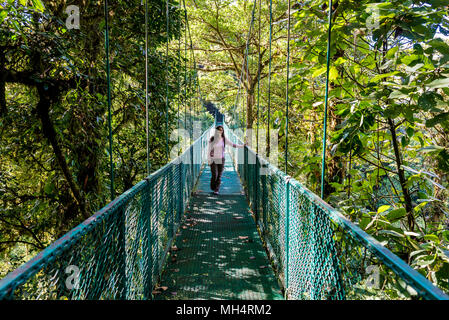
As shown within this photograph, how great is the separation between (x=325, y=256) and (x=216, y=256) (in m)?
1.92

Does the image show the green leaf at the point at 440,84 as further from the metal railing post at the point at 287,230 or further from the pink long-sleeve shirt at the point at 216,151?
the pink long-sleeve shirt at the point at 216,151

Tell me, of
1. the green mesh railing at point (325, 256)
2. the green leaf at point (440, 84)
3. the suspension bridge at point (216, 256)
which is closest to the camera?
the green mesh railing at point (325, 256)

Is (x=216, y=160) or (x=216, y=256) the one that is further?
(x=216, y=160)

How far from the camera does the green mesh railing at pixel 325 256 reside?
933 mm

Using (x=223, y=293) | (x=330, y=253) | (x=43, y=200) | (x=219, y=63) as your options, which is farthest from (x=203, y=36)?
(x=330, y=253)

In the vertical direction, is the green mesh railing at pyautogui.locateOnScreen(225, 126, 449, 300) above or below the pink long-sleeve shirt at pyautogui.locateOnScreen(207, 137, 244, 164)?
below

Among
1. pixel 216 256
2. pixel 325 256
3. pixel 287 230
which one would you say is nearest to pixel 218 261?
pixel 216 256

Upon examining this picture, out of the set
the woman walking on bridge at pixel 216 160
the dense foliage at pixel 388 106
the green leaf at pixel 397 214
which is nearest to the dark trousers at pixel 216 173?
the woman walking on bridge at pixel 216 160

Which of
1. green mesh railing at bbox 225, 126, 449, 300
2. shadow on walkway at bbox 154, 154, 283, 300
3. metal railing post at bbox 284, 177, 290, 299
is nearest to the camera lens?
green mesh railing at bbox 225, 126, 449, 300

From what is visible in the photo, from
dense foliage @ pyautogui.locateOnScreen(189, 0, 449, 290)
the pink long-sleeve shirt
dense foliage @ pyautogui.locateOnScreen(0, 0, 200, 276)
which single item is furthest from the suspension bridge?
the pink long-sleeve shirt

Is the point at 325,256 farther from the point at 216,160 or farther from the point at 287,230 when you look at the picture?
the point at 216,160

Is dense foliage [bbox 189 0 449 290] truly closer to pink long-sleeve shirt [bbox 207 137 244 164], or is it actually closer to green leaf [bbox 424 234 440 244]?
green leaf [bbox 424 234 440 244]

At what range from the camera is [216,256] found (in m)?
3.36

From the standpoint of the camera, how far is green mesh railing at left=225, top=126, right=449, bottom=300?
3.06 ft
